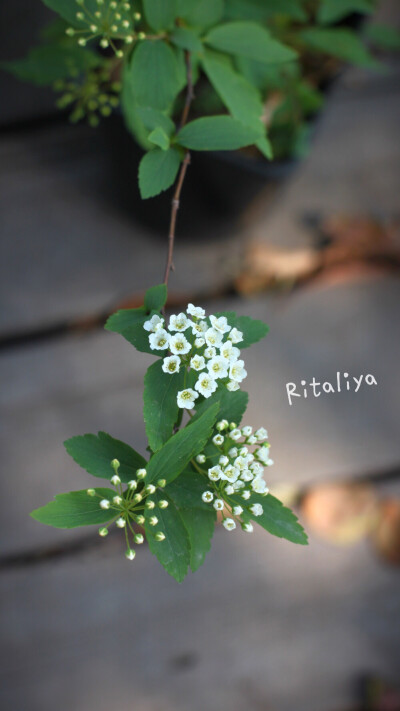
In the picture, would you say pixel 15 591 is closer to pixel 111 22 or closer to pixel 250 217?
pixel 250 217

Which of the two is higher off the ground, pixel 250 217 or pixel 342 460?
pixel 250 217

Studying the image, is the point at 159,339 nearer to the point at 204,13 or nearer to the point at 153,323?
the point at 153,323

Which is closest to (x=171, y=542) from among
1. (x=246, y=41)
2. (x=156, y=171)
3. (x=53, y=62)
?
(x=156, y=171)

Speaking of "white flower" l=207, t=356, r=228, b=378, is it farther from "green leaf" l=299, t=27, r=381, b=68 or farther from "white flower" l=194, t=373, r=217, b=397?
"green leaf" l=299, t=27, r=381, b=68

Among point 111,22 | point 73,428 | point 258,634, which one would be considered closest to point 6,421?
point 73,428

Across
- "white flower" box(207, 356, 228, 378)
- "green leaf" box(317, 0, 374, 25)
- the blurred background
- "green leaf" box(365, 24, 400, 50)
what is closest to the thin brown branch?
"white flower" box(207, 356, 228, 378)

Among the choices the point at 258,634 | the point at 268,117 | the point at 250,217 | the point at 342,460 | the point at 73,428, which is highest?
the point at 268,117

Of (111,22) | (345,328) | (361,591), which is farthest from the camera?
(345,328)
